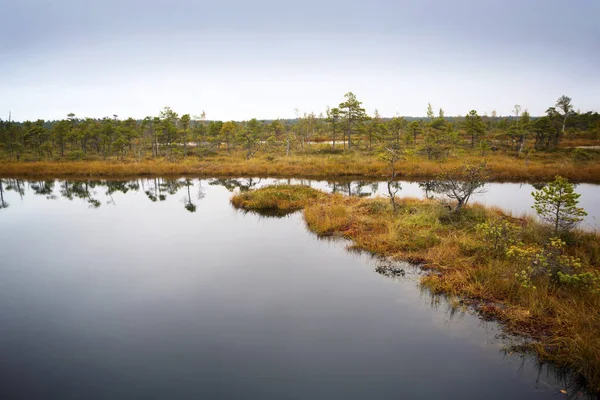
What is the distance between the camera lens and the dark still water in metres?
6.30

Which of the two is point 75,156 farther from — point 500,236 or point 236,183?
point 500,236

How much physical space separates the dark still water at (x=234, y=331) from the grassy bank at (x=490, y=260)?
69 cm

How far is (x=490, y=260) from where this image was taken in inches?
402

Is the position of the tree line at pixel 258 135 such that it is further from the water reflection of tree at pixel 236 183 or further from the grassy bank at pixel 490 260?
the grassy bank at pixel 490 260

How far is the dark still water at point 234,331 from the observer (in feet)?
20.7

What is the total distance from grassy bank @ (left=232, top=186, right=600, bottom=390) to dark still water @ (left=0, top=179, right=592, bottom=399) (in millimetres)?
692

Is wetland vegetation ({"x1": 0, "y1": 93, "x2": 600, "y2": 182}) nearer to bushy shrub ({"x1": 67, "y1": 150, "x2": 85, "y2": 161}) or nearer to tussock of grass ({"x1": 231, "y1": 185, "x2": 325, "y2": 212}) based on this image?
bushy shrub ({"x1": 67, "y1": 150, "x2": 85, "y2": 161})

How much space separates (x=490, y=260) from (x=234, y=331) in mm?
8018

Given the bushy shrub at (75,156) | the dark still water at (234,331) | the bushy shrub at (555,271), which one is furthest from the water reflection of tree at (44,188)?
the bushy shrub at (555,271)

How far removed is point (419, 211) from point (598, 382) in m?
10.4

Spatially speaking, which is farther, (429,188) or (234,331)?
(429,188)

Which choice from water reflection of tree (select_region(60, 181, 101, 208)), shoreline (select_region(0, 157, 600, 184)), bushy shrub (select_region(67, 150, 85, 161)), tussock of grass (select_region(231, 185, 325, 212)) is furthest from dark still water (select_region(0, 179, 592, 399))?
bushy shrub (select_region(67, 150, 85, 161))

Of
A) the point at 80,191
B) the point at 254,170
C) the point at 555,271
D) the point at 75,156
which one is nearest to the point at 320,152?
the point at 254,170

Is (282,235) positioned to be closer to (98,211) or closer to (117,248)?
(117,248)
